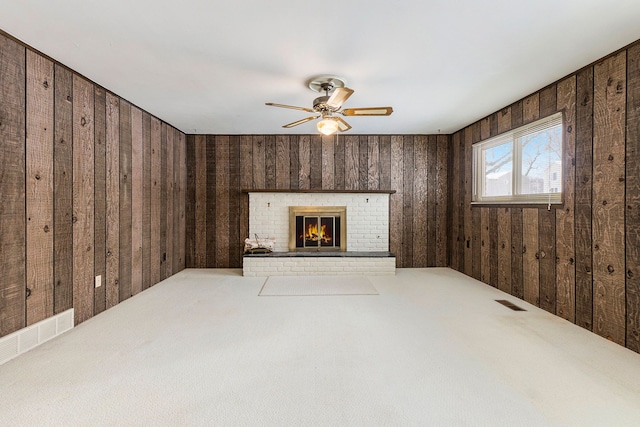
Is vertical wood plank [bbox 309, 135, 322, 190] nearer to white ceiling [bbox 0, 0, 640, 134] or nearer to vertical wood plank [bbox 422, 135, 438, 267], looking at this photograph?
white ceiling [bbox 0, 0, 640, 134]

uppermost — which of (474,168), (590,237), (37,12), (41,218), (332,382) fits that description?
(37,12)

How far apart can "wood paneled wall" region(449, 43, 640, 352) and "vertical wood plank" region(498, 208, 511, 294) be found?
0.02 metres

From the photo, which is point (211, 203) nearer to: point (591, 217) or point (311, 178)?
point (311, 178)

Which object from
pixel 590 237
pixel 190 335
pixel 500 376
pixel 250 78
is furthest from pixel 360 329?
pixel 250 78

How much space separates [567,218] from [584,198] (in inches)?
10.0

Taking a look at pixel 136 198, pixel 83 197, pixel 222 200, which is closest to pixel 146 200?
pixel 136 198

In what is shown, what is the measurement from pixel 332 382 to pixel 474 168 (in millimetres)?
3853

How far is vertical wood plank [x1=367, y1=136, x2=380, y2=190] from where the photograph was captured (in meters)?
4.92

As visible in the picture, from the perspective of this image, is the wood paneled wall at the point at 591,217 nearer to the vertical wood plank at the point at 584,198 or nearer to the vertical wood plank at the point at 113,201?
the vertical wood plank at the point at 584,198

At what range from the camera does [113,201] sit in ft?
10.1

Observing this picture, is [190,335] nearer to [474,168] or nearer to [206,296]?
[206,296]

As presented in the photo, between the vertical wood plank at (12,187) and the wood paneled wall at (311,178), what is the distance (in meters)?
2.77

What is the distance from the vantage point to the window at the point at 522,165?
2885 millimetres

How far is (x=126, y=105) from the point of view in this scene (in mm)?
3299
